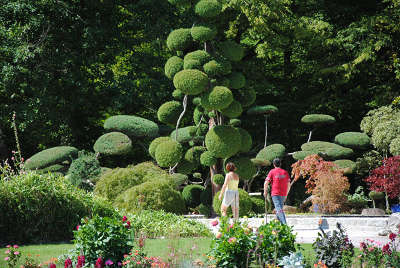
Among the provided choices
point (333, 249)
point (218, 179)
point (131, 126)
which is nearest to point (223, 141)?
point (218, 179)

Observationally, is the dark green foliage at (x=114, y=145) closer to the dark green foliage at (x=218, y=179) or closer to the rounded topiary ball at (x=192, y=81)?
the dark green foliage at (x=218, y=179)

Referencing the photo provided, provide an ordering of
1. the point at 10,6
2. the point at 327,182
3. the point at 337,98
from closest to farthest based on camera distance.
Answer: the point at 327,182, the point at 10,6, the point at 337,98

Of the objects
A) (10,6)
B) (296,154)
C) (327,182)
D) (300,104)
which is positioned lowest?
(327,182)

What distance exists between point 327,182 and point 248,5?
5846mm

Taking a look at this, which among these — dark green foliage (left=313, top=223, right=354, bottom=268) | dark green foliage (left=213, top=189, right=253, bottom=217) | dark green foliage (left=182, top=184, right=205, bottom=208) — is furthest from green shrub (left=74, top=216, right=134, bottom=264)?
dark green foliage (left=182, top=184, right=205, bottom=208)

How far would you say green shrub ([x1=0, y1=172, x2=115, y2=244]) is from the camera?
8062 millimetres

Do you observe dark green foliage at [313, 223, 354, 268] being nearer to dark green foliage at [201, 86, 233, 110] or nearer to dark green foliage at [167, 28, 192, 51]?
dark green foliage at [201, 86, 233, 110]

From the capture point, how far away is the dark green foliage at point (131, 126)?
14547mm

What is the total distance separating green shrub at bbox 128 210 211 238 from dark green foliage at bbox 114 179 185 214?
1.70ft

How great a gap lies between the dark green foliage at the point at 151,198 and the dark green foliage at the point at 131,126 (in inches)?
141

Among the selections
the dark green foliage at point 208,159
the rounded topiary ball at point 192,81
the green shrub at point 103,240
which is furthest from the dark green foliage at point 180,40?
the green shrub at point 103,240

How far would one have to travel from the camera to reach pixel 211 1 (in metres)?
12.3

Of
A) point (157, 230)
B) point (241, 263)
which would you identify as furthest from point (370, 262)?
point (157, 230)

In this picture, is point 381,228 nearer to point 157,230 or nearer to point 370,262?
point 157,230
